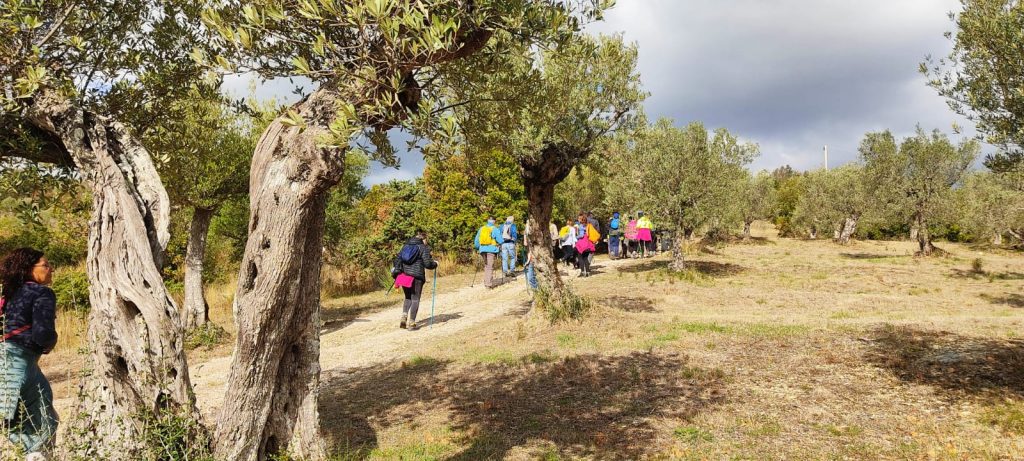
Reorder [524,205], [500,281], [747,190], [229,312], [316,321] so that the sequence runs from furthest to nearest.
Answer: [747,190] → [524,205] → [500,281] → [229,312] → [316,321]

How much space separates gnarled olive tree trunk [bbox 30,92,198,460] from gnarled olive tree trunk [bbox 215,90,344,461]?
443 millimetres

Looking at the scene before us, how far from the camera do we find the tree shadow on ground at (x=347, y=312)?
50.9 ft

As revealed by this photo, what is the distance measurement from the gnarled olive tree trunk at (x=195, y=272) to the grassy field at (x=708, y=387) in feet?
18.8

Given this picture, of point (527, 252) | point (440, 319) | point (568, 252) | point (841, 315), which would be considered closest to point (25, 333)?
point (440, 319)

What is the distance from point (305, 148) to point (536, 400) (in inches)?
204

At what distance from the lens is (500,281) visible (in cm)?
2141

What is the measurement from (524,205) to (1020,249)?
105 ft

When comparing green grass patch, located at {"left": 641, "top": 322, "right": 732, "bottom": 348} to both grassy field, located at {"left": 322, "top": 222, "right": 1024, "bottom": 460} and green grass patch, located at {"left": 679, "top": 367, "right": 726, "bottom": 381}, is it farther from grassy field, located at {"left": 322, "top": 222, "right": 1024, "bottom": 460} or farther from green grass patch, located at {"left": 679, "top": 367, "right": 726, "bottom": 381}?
green grass patch, located at {"left": 679, "top": 367, "right": 726, "bottom": 381}

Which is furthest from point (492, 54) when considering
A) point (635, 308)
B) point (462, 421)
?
point (635, 308)

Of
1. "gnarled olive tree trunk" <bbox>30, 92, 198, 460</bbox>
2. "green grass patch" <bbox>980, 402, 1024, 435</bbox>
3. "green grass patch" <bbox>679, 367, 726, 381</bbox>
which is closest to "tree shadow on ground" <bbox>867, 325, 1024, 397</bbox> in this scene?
"green grass patch" <bbox>980, 402, 1024, 435</bbox>

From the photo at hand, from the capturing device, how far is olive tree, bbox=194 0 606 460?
462cm

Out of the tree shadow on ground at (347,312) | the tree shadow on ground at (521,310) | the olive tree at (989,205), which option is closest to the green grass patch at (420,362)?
the tree shadow on ground at (521,310)

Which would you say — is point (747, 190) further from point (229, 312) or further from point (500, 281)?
point (229, 312)

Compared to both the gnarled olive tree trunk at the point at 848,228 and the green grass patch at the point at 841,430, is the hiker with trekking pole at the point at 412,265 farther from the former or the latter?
the gnarled olive tree trunk at the point at 848,228
